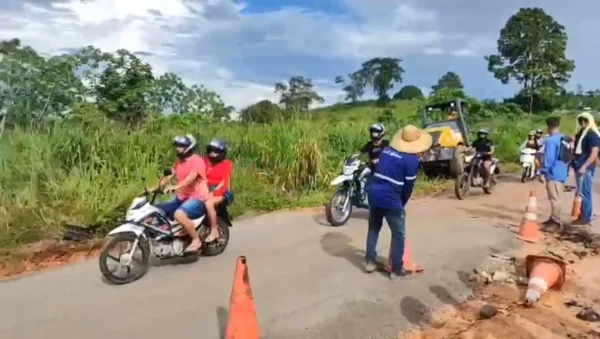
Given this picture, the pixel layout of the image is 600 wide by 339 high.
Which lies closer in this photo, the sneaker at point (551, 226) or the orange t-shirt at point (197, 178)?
the orange t-shirt at point (197, 178)

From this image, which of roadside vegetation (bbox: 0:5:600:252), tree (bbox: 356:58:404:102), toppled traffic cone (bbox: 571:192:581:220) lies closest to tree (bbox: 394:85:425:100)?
tree (bbox: 356:58:404:102)

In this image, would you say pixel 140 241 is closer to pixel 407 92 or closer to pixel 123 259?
pixel 123 259

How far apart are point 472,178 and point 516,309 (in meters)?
8.35

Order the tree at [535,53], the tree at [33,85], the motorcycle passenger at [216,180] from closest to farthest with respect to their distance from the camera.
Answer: the motorcycle passenger at [216,180]
the tree at [33,85]
the tree at [535,53]

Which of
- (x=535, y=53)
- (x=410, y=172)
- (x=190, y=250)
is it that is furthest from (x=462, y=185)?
(x=535, y=53)

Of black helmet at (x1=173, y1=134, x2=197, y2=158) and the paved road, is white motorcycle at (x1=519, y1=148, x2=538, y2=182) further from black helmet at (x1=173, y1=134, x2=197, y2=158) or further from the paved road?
black helmet at (x1=173, y1=134, x2=197, y2=158)

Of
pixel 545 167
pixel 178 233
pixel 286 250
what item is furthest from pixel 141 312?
pixel 545 167

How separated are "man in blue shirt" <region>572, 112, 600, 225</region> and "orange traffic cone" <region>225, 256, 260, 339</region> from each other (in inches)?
284

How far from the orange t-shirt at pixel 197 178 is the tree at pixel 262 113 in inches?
313

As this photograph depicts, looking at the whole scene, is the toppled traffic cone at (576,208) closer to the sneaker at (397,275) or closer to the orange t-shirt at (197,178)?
the sneaker at (397,275)

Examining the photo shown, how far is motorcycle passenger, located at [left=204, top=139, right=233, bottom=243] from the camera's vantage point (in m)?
7.93

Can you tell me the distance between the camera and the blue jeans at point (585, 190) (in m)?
10.5

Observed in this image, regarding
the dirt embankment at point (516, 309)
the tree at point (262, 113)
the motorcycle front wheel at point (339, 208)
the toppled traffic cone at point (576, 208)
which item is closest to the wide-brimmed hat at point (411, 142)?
the dirt embankment at point (516, 309)

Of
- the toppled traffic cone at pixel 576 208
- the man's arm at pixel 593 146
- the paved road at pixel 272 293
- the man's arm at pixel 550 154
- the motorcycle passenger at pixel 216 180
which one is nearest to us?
the paved road at pixel 272 293
